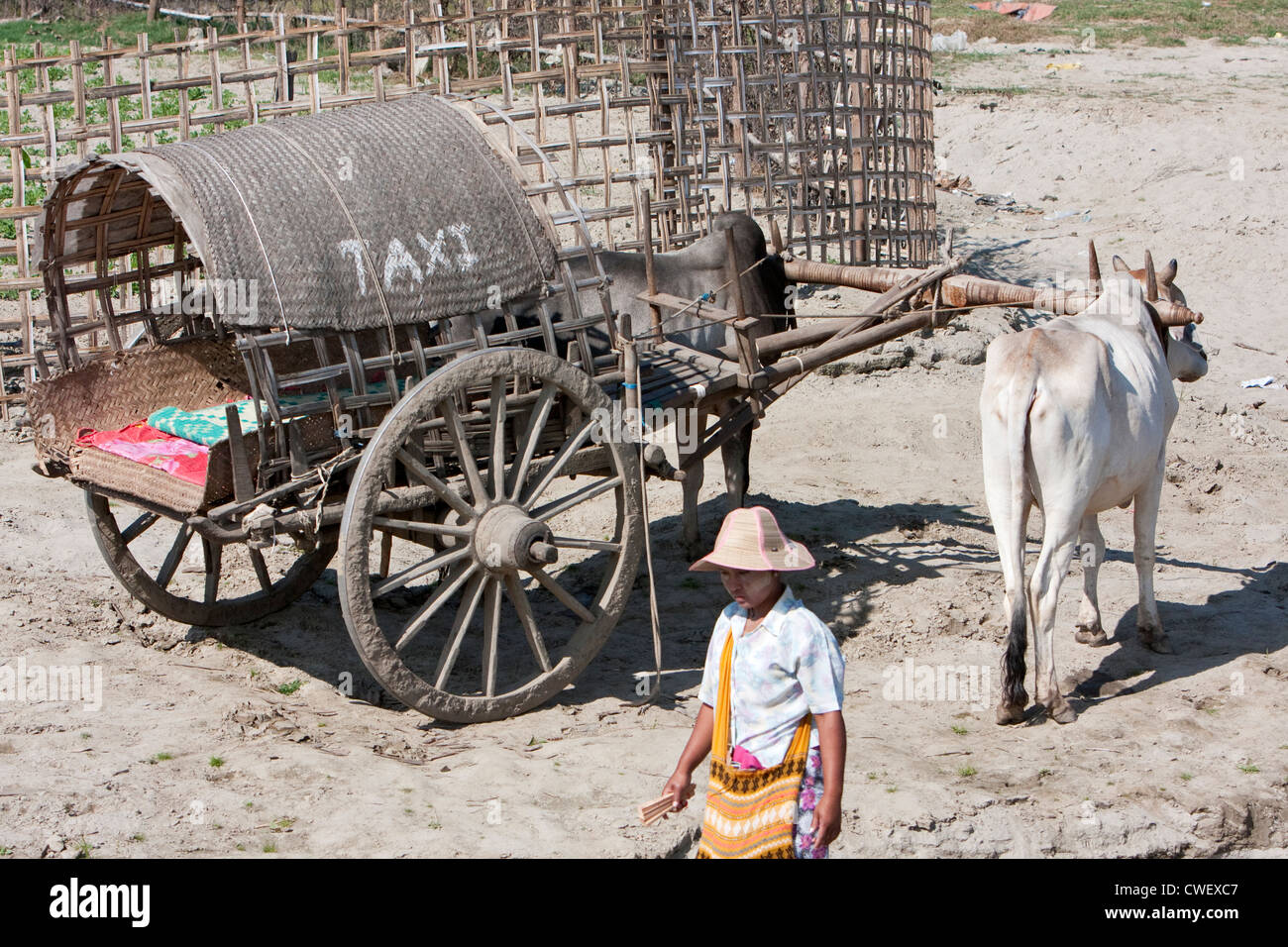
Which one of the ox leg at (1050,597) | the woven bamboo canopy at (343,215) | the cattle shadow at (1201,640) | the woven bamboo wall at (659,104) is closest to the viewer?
the woven bamboo canopy at (343,215)

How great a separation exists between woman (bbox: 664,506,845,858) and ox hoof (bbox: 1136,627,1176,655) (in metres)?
3.27

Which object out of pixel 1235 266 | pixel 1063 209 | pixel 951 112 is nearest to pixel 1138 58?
pixel 951 112

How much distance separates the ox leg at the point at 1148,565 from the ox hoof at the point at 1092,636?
17 cm

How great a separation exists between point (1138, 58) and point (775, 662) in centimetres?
1738

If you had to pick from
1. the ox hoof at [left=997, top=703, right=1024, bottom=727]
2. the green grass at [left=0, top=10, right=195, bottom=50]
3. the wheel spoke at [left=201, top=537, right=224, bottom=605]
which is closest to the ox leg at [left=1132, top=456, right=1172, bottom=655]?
the ox hoof at [left=997, top=703, right=1024, bottom=727]

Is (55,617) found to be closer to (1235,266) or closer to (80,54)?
(80,54)

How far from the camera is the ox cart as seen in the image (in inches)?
189

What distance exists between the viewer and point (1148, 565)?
6.04 metres

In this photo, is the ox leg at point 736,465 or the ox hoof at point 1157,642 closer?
the ox hoof at point 1157,642

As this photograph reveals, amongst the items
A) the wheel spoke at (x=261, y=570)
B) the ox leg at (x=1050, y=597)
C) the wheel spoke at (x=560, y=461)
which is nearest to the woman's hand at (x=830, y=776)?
the wheel spoke at (x=560, y=461)

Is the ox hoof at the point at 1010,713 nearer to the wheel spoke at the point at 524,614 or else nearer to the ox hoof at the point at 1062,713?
the ox hoof at the point at 1062,713

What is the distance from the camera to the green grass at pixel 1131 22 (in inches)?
768

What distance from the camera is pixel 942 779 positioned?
15.8ft

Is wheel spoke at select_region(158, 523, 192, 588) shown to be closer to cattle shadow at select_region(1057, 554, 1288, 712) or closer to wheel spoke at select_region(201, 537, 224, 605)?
wheel spoke at select_region(201, 537, 224, 605)
